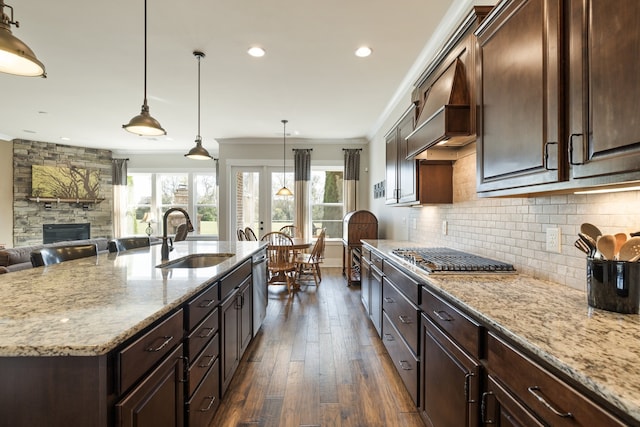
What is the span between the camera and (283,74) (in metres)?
3.52

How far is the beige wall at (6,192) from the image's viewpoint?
20.2 ft

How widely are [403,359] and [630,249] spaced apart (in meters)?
1.39

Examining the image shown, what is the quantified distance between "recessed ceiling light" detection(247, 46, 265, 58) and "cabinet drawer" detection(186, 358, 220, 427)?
273 centimetres

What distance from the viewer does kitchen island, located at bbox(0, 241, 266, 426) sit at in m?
0.81

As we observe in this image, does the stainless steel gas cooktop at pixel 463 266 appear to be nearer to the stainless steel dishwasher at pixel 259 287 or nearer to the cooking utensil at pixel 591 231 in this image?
the cooking utensil at pixel 591 231

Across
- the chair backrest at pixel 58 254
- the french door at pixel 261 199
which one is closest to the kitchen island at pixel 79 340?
the chair backrest at pixel 58 254

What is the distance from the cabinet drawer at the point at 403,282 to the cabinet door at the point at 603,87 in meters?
0.97

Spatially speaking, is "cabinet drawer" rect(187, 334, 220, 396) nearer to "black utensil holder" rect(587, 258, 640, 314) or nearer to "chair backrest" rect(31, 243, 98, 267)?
"chair backrest" rect(31, 243, 98, 267)

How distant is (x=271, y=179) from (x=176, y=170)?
2835 millimetres

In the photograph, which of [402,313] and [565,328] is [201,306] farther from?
[565,328]

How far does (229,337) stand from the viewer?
6.48 ft

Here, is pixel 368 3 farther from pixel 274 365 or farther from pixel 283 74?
pixel 274 365

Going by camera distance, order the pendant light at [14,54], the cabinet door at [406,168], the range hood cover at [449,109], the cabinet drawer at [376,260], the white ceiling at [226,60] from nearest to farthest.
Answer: the pendant light at [14,54], the range hood cover at [449,109], the white ceiling at [226,60], the cabinet door at [406,168], the cabinet drawer at [376,260]

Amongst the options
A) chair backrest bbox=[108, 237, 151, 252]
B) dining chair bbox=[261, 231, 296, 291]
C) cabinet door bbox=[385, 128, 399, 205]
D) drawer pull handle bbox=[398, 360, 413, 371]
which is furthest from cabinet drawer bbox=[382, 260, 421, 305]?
chair backrest bbox=[108, 237, 151, 252]
